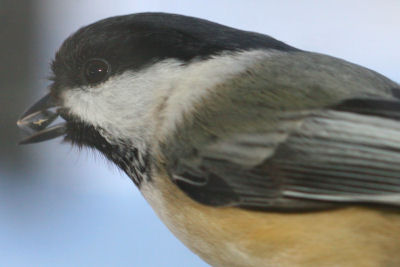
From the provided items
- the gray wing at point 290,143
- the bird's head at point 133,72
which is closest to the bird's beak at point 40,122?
the bird's head at point 133,72

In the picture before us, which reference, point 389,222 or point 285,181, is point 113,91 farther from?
point 389,222

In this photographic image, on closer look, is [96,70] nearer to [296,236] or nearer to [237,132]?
[237,132]

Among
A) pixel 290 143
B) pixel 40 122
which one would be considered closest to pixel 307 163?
pixel 290 143

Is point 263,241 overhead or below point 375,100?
below

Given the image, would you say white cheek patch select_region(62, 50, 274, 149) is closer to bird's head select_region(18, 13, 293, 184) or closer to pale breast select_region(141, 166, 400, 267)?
bird's head select_region(18, 13, 293, 184)

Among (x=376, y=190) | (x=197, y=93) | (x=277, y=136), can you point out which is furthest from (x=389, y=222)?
(x=197, y=93)

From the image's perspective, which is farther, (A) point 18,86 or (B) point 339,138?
(A) point 18,86

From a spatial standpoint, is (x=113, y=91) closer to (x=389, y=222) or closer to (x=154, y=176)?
(x=154, y=176)

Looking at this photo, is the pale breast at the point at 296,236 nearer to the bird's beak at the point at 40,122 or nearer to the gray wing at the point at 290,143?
the gray wing at the point at 290,143
